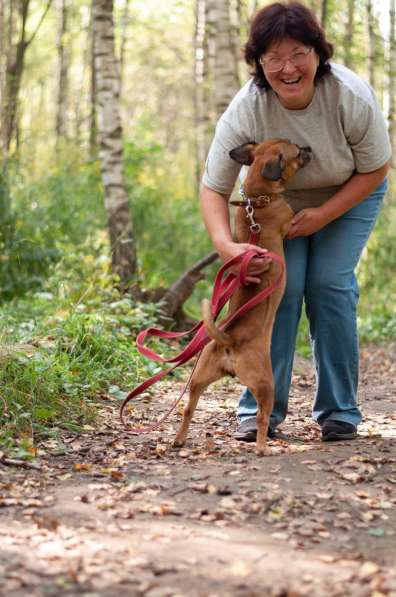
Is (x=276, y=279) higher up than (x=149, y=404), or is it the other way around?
(x=276, y=279)

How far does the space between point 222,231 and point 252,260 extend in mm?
283

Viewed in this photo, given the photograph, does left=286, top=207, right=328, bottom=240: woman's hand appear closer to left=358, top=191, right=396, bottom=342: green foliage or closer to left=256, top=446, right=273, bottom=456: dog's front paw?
left=256, top=446, right=273, bottom=456: dog's front paw

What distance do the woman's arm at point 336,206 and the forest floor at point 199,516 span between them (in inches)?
48.7

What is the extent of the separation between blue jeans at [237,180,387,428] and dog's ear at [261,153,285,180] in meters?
0.45

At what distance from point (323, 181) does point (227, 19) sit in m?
7.36

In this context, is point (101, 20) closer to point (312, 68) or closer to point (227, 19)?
point (227, 19)

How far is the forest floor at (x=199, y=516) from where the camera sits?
2.89 meters

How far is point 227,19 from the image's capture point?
11.5 m

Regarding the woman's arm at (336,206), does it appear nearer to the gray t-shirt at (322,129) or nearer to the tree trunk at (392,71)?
the gray t-shirt at (322,129)

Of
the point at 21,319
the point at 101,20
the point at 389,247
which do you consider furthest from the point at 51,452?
the point at 389,247

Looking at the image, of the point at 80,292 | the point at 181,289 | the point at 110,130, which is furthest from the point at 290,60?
the point at 110,130

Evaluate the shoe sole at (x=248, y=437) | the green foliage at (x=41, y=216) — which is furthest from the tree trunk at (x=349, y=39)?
the shoe sole at (x=248, y=437)

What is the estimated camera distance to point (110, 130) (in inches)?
382

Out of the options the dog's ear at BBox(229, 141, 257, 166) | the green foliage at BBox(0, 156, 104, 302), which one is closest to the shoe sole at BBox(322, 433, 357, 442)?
the dog's ear at BBox(229, 141, 257, 166)
